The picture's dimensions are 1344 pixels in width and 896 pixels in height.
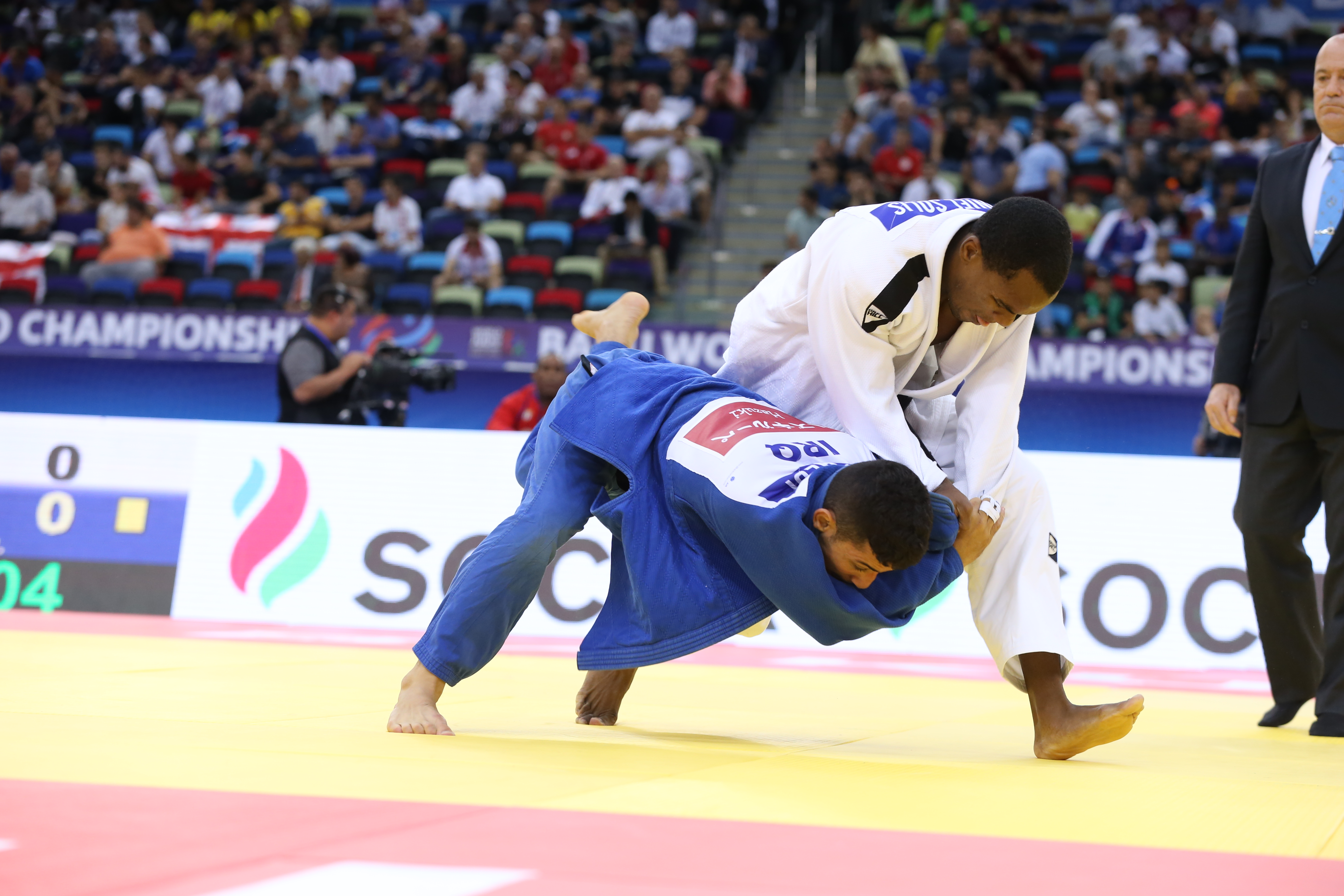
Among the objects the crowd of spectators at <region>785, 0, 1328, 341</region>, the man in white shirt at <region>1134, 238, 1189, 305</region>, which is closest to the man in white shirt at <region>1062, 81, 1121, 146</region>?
the crowd of spectators at <region>785, 0, 1328, 341</region>

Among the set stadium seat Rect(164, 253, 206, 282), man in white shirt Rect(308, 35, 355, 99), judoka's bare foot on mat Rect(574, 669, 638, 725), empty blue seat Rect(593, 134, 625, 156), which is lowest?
stadium seat Rect(164, 253, 206, 282)

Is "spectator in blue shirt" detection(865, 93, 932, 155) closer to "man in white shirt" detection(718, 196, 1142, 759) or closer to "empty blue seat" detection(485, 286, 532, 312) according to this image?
"empty blue seat" detection(485, 286, 532, 312)

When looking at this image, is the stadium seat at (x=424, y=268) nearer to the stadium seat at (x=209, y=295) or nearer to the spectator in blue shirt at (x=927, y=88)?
the stadium seat at (x=209, y=295)

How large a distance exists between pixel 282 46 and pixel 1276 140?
10409 mm

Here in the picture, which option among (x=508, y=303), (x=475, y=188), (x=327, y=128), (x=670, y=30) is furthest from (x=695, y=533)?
(x=670, y=30)

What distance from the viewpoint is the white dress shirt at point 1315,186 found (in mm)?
3900

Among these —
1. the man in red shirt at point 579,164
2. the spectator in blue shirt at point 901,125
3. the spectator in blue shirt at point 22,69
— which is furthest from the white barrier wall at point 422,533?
the spectator in blue shirt at point 22,69

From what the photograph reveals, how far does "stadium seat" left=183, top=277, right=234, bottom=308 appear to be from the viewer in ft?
38.5

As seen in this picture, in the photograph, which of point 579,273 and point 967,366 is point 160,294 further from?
point 967,366

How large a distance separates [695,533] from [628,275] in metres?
8.82

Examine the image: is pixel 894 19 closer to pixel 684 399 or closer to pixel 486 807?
pixel 684 399

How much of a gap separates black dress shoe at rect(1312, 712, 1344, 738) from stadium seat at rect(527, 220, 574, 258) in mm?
9152

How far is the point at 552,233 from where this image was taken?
1224 centimetres

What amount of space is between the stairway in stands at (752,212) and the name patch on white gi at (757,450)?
838 centimetres
